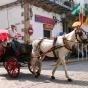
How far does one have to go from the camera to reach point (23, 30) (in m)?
25.4

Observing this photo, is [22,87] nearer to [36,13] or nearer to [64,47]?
[64,47]

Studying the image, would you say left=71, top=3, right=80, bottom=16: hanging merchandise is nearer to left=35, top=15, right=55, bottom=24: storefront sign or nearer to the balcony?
the balcony

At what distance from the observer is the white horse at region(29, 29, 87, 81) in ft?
41.0

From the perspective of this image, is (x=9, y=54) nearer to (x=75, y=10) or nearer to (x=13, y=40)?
(x=13, y=40)

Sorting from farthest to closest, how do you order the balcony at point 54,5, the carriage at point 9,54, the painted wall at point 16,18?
the balcony at point 54,5, the painted wall at point 16,18, the carriage at point 9,54

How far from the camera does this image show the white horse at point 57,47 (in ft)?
41.0

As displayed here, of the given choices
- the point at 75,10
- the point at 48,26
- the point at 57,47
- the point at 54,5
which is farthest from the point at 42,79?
the point at 75,10

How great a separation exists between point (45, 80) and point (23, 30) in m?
12.9

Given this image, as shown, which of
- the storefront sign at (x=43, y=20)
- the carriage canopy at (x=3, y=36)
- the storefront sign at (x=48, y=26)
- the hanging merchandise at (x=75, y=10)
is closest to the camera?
the carriage canopy at (x=3, y=36)

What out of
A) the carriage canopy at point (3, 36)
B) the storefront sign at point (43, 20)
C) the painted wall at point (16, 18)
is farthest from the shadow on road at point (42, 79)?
the storefront sign at point (43, 20)

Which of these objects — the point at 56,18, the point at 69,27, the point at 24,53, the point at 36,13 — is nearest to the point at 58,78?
the point at 24,53

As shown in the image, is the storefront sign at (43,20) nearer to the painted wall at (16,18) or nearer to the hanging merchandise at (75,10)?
the painted wall at (16,18)

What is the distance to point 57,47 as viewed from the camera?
12.8m

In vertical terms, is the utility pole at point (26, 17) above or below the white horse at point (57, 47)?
above
